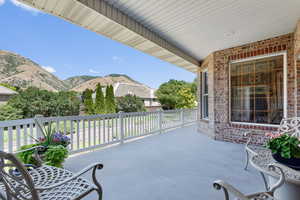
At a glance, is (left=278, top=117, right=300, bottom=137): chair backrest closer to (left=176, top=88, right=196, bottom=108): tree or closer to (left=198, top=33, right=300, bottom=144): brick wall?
(left=198, top=33, right=300, bottom=144): brick wall

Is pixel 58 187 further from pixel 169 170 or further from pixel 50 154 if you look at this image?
pixel 169 170

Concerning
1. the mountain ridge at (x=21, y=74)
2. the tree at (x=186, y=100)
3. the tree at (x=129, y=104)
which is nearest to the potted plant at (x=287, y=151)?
the tree at (x=129, y=104)

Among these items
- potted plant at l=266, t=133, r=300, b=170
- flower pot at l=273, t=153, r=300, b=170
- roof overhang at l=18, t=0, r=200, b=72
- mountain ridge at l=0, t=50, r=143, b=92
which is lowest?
flower pot at l=273, t=153, r=300, b=170

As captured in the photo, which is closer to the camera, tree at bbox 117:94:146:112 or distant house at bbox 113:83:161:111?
tree at bbox 117:94:146:112

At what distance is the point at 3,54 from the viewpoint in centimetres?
2012

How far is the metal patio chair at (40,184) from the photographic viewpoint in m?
1.05

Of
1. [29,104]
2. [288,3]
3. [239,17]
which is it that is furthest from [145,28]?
[29,104]

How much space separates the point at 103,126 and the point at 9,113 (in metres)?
8.88

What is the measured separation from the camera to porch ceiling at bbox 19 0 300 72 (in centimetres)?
245

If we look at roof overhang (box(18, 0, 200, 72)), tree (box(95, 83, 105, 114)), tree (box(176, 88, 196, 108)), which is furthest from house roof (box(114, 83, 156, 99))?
roof overhang (box(18, 0, 200, 72))

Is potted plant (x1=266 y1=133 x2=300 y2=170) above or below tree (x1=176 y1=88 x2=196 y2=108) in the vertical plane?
below

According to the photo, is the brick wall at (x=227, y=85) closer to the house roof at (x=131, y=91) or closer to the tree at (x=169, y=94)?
the tree at (x=169, y=94)

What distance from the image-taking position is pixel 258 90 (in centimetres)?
407

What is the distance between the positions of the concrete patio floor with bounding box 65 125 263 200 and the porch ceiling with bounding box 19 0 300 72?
8.20ft
